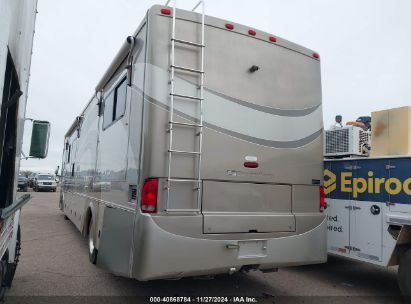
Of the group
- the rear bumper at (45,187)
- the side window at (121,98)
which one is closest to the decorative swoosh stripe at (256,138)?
the side window at (121,98)

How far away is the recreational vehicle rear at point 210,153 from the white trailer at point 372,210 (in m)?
1.23

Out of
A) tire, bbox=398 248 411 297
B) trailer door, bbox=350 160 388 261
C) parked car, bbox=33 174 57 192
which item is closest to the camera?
tire, bbox=398 248 411 297

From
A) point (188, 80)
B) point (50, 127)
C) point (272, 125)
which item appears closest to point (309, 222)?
point (272, 125)

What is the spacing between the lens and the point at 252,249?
14.3ft

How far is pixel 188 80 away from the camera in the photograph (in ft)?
13.8

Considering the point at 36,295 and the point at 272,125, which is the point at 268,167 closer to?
the point at 272,125

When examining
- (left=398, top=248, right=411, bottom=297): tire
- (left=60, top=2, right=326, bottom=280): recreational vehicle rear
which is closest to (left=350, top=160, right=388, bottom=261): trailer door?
(left=398, top=248, right=411, bottom=297): tire

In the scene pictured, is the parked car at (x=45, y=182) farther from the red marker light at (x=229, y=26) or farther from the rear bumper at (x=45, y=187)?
the red marker light at (x=229, y=26)

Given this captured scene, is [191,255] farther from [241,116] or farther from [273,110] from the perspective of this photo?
[273,110]

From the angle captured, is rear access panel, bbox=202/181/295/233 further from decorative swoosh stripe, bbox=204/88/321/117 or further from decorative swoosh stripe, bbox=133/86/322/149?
decorative swoosh stripe, bbox=204/88/321/117

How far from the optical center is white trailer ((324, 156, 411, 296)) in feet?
17.1

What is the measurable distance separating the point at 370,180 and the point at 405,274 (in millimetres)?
1490

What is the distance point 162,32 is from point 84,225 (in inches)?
165

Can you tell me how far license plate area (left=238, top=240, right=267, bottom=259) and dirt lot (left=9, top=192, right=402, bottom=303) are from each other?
1115mm
